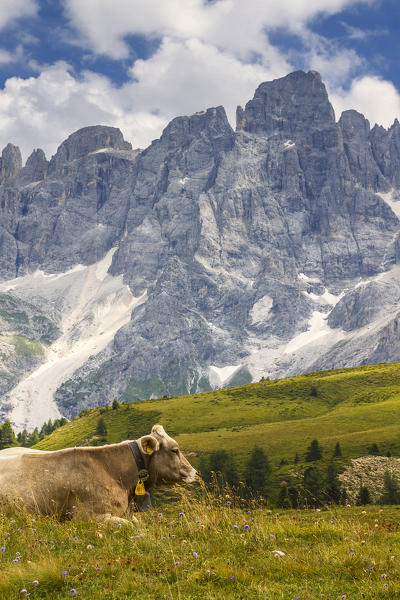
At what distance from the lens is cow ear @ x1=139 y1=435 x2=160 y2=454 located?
16.8m

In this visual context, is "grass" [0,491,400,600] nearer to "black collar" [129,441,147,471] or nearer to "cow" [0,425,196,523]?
"cow" [0,425,196,523]

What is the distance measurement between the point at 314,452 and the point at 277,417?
55446mm

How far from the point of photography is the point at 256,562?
408 inches

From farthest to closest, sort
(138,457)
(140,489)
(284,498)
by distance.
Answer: (284,498) → (138,457) → (140,489)

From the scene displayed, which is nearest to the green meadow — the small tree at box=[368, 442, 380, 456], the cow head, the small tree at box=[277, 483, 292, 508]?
the cow head

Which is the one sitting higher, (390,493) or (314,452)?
(390,493)

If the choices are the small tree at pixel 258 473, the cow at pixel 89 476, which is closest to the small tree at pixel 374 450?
the small tree at pixel 258 473

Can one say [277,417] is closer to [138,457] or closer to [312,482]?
[312,482]

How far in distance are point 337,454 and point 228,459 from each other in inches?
720

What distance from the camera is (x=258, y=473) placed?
84125 millimetres

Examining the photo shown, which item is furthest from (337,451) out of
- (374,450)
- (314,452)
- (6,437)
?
(6,437)

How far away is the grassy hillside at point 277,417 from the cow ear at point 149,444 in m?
81.2

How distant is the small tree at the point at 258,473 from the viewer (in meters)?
76.9

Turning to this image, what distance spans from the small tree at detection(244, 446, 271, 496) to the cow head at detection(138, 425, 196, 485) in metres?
58.4
